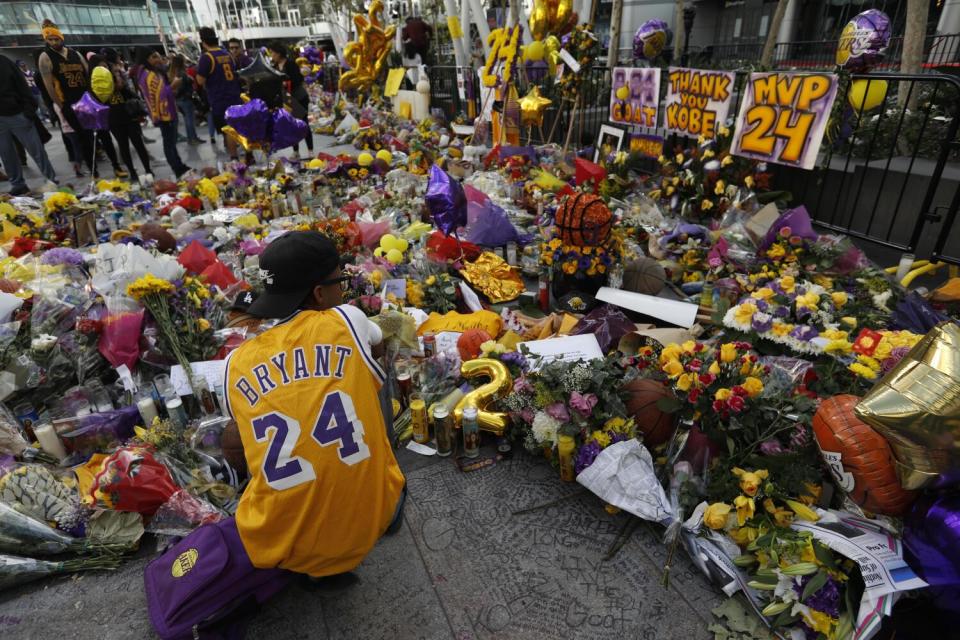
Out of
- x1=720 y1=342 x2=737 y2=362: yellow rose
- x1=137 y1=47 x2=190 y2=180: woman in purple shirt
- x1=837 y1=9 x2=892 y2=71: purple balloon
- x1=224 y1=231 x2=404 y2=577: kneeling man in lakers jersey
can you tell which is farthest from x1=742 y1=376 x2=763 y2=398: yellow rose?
x1=137 y1=47 x2=190 y2=180: woman in purple shirt

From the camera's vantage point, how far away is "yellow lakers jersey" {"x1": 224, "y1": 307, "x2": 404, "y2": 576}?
1.80 m

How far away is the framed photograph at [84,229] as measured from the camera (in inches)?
216

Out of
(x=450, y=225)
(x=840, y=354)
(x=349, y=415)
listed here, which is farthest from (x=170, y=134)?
→ (x=840, y=354)

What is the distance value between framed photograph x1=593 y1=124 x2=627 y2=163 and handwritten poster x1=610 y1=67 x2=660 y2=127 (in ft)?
0.53

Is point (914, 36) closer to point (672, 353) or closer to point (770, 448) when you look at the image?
point (672, 353)

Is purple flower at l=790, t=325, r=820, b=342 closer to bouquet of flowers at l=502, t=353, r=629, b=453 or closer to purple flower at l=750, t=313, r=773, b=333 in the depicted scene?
purple flower at l=750, t=313, r=773, b=333

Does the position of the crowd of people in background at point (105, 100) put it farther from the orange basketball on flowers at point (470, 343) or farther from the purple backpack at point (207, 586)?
the purple backpack at point (207, 586)

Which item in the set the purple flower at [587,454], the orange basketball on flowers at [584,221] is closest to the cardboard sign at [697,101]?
the orange basketball on flowers at [584,221]

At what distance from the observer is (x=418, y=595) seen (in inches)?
85.9

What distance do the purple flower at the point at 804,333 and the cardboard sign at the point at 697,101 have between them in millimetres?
3375

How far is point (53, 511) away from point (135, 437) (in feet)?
2.00

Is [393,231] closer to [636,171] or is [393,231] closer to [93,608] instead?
[636,171]

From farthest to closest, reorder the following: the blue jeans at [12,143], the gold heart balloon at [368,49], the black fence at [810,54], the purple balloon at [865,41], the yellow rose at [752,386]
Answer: the black fence at [810,54]
the gold heart balloon at [368,49]
the blue jeans at [12,143]
the purple balloon at [865,41]
the yellow rose at [752,386]

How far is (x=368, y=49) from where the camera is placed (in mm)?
11609
